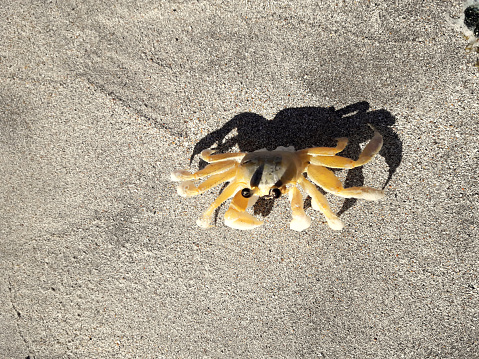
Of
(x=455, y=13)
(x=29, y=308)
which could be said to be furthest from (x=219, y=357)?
(x=455, y=13)

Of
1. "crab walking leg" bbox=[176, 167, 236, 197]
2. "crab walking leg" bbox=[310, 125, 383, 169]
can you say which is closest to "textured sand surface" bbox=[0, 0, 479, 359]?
"crab walking leg" bbox=[310, 125, 383, 169]

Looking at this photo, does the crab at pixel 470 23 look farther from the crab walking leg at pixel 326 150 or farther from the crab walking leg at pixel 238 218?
the crab walking leg at pixel 238 218

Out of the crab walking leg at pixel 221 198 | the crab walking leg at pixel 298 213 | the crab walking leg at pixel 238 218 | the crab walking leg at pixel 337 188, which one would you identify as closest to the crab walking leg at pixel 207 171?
the crab walking leg at pixel 221 198

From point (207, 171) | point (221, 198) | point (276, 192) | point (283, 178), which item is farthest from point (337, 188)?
→ point (207, 171)

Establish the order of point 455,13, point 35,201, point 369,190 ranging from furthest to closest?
1. point 35,201
2. point 455,13
3. point 369,190

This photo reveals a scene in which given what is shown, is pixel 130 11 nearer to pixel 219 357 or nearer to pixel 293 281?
pixel 293 281

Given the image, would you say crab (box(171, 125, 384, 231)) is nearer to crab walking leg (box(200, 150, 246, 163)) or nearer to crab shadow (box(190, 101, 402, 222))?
crab walking leg (box(200, 150, 246, 163))
